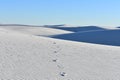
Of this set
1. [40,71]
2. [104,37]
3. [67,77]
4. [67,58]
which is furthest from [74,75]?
[104,37]

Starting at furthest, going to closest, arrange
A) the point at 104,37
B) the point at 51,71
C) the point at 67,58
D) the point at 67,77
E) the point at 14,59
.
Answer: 1. the point at 104,37
2. the point at 67,58
3. the point at 14,59
4. the point at 51,71
5. the point at 67,77

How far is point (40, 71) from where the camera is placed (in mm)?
7973

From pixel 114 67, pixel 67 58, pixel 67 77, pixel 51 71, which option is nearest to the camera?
pixel 67 77

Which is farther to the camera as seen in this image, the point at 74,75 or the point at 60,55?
the point at 60,55

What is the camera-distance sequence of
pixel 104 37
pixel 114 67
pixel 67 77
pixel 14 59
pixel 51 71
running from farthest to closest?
pixel 104 37 < pixel 114 67 < pixel 14 59 < pixel 51 71 < pixel 67 77

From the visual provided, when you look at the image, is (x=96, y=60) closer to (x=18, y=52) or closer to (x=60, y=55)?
(x=60, y=55)

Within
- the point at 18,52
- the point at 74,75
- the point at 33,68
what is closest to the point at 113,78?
the point at 74,75

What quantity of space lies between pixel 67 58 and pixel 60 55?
0.57 m

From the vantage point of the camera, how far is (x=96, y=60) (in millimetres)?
10547

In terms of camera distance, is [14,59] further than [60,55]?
No

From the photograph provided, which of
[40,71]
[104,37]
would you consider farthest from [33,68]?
[104,37]

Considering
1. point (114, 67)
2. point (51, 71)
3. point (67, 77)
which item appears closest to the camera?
point (67, 77)

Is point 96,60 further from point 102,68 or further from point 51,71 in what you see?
point 51,71

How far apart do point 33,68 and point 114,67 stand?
275 centimetres
